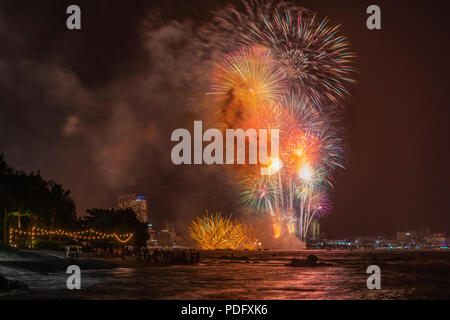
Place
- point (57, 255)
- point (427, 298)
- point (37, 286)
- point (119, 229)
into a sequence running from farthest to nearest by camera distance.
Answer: point (119, 229)
point (57, 255)
point (427, 298)
point (37, 286)

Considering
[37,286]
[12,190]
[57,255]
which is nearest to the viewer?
[37,286]
